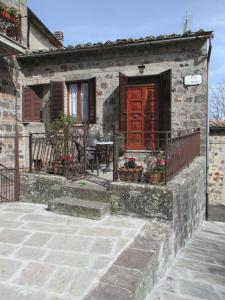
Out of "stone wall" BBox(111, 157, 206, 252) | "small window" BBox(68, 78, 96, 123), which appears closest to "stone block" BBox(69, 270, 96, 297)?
"stone wall" BBox(111, 157, 206, 252)

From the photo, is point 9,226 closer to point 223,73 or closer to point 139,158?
point 139,158

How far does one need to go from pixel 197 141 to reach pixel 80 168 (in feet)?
11.4

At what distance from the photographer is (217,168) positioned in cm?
1037

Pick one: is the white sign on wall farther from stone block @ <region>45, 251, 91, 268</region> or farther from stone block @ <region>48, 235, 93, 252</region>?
stone block @ <region>45, 251, 91, 268</region>

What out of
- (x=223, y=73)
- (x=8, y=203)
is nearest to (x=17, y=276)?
(x=8, y=203)

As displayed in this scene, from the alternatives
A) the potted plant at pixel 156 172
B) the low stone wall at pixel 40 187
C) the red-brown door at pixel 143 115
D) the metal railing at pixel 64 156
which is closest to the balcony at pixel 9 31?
the metal railing at pixel 64 156

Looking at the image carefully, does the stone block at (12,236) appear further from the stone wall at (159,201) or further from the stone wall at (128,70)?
the stone wall at (128,70)

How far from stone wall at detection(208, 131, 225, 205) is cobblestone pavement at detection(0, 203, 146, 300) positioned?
6951mm

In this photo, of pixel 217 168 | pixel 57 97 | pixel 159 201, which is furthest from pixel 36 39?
pixel 159 201

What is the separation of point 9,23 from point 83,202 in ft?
19.1

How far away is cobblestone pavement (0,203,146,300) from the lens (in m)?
2.54

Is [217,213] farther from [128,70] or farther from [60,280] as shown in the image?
[60,280]

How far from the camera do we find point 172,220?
13.3 ft

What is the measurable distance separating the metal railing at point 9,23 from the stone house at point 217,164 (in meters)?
7.05
